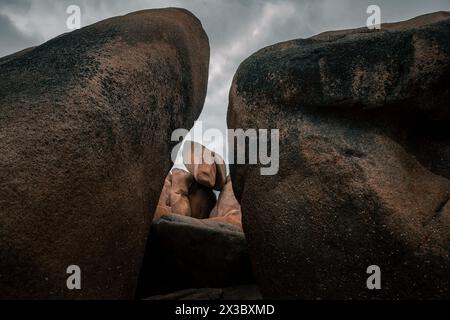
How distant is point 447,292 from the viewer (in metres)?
1.92

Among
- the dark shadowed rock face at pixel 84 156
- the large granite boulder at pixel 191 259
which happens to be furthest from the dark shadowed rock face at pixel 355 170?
the large granite boulder at pixel 191 259

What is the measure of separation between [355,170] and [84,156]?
138cm

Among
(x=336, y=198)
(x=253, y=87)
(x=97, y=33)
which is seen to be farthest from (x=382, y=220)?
(x=97, y=33)

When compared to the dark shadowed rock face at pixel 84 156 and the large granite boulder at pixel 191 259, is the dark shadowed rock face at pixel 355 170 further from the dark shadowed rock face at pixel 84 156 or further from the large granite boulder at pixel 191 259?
the large granite boulder at pixel 191 259

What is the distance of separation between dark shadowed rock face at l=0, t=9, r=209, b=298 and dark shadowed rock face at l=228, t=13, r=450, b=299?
0.63 m

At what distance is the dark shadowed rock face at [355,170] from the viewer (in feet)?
6.58

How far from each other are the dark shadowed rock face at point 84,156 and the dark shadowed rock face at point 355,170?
0.63 metres

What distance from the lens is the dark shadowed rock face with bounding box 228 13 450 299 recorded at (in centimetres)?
201

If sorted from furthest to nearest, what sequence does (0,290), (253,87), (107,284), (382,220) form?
(253,87)
(107,284)
(382,220)
(0,290)

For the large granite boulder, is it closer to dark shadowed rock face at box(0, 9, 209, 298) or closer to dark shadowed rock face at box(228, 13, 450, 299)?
dark shadowed rock face at box(0, 9, 209, 298)

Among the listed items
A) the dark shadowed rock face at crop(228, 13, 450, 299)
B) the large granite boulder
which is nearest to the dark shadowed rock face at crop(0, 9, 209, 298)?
the dark shadowed rock face at crop(228, 13, 450, 299)

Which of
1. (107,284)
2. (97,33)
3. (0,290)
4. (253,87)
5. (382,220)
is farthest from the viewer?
(97,33)
